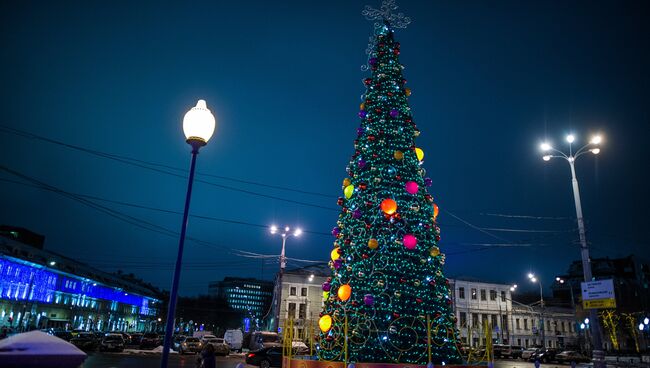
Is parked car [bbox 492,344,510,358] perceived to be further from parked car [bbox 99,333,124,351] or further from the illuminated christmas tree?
parked car [bbox 99,333,124,351]

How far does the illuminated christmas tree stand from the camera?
46.2 feet

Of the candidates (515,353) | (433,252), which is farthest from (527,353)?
(433,252)

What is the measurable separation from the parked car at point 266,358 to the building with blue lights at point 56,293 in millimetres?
36030

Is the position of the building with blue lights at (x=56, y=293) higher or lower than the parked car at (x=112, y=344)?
higher

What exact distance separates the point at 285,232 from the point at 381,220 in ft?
52.5

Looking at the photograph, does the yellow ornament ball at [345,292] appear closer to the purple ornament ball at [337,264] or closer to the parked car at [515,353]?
A: the purple ornament ball at [337,264]

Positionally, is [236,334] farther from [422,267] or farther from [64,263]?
[64,263]

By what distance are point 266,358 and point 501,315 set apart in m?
52.3

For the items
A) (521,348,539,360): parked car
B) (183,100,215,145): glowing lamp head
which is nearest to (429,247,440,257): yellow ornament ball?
(183,100,215,145): glowing lamp head

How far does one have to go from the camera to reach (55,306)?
69938 millimetres

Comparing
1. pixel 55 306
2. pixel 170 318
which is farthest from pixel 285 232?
pixel 55 306

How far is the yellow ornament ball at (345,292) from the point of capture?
14531 millimetres

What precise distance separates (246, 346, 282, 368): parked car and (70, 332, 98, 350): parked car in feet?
58.3

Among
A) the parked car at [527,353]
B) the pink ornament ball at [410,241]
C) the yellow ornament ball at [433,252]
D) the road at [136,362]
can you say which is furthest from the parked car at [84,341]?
the parked car at [527,353]
